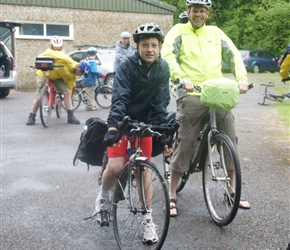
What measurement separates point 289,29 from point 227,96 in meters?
33.4

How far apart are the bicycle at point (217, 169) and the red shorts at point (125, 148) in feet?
2.40

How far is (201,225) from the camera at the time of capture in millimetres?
4398

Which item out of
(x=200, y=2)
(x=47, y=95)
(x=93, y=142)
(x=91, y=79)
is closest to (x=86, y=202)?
(x=93, y=142)

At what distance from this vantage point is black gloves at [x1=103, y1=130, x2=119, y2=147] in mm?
3512

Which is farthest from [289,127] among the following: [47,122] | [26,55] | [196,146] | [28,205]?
[26,55]

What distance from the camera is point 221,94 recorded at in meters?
4.06

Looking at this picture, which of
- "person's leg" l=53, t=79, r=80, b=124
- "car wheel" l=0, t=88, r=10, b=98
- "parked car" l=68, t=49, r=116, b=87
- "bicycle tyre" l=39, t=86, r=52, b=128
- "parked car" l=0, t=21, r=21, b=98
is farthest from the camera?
"parked car" l=68, t=49, r=116, b=87

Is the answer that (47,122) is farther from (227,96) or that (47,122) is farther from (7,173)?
(227,96)

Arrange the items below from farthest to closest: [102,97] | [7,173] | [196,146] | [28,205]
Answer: [102,97] → [7,173] → [28,205] → [196,146]

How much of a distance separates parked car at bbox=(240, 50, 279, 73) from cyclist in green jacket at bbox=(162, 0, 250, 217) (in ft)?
95.3

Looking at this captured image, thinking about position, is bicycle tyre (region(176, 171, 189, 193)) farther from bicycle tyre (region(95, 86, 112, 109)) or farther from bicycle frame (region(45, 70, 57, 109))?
bicycle tyre (region(95, 86, 112, 109))

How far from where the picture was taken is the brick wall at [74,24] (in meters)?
22.6

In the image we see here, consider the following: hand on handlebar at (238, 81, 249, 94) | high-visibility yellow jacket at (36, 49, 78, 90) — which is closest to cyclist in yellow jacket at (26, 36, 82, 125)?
high-visibility yellow jacket at (36, 49, 78, 90)

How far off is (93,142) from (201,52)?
55.3 inches
